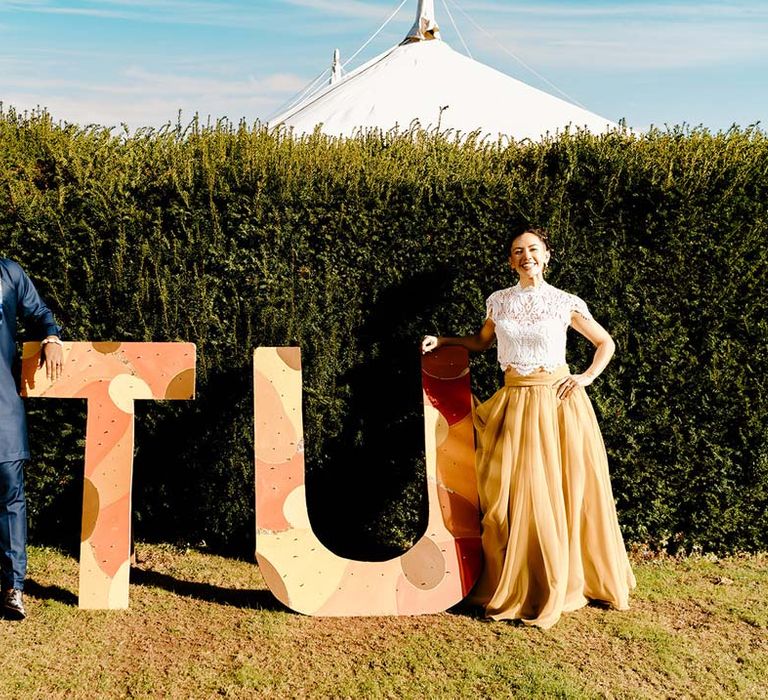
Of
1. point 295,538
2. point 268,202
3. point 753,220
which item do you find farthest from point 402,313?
point 753,220

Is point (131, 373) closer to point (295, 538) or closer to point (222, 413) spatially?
point (222, 413)

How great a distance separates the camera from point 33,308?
4645 millimetres

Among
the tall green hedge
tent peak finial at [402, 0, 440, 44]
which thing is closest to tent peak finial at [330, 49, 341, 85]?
tent peak finial at [402, 0, 440, 44]

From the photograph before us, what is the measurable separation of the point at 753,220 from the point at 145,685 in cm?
462

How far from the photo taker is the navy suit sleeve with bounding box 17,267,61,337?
4582 mm

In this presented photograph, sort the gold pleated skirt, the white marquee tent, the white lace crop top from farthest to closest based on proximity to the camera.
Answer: the white marquee tent < the white lace crop top < the gold pleated skirt

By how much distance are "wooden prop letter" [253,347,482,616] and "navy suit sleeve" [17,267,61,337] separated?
1213 millimetres

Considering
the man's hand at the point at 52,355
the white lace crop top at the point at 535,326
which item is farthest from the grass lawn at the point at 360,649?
the white lace crop top at the point at 535,326

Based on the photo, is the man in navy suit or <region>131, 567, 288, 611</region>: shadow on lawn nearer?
the man in navy suit

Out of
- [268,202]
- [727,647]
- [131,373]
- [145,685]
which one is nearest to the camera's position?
[145,685]

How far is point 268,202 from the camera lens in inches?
207

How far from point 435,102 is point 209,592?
629 cm

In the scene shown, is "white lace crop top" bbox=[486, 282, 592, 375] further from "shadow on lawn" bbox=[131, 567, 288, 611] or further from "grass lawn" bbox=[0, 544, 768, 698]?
"shadow on lawn" bbox=[131, 567, 288, 611]

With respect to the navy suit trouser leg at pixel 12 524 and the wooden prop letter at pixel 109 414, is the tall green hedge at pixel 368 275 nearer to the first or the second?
the wooden prop letter at pixel 109 414
